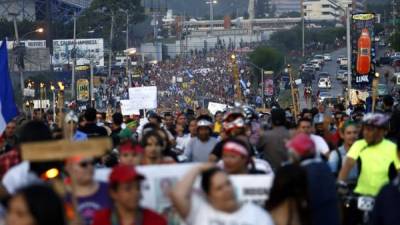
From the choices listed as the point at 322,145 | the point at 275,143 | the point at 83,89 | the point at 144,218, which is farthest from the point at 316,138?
the point at 83,89

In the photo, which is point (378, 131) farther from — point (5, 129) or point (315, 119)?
point (5, 129)

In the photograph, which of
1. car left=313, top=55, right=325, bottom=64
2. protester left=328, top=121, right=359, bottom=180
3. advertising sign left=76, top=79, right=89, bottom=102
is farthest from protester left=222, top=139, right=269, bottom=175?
car left=313, top=55, right=325, bottom=64

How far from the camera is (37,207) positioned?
724cm

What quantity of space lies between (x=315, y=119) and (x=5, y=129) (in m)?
3.74

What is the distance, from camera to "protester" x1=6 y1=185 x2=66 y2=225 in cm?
719

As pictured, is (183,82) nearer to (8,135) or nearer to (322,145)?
(8,135)

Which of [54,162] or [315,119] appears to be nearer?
[54,162]

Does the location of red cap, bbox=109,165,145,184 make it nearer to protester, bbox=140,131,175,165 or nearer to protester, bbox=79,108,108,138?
protester, bbox=140,131,175,165

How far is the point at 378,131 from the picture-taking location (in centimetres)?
1215

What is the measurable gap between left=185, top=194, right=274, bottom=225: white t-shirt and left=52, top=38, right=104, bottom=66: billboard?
95697 mm

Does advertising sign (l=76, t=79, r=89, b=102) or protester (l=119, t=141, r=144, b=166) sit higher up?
protester (l=119, t=141, r=144, b=166)

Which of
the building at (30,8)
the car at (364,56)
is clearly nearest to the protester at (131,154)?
the car at (364,56)

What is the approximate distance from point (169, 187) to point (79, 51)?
9710cm

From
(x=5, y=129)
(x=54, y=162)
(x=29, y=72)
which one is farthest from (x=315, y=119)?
(x=29, y=72)
